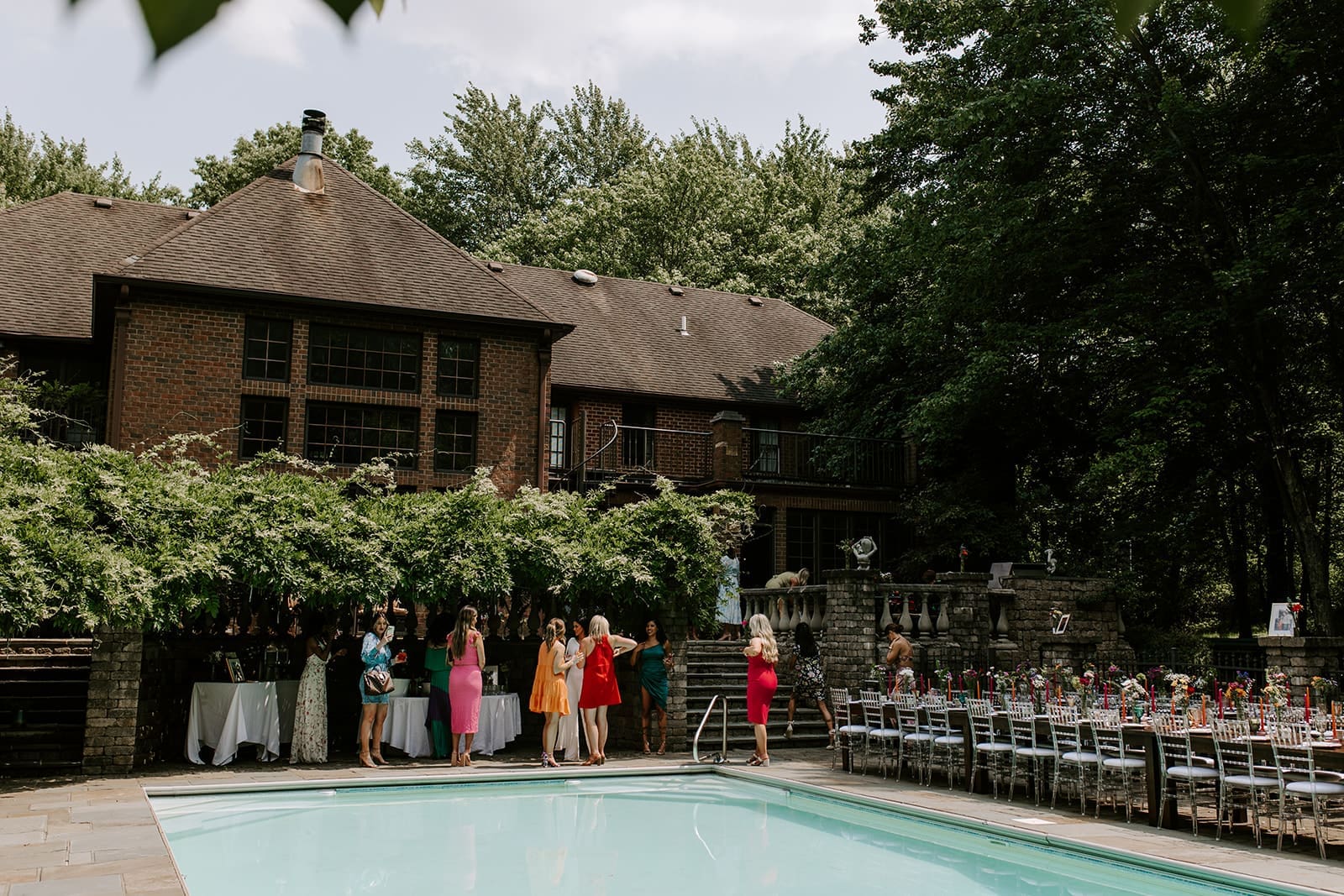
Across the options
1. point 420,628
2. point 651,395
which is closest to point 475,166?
point 651,395

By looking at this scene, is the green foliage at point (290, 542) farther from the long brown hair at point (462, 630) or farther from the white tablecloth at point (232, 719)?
the white tablecloth at point (232, 719)

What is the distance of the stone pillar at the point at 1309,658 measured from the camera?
46.9ft

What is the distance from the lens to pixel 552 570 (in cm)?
1591

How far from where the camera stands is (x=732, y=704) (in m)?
18.7

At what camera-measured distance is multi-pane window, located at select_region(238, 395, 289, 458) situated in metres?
22.2

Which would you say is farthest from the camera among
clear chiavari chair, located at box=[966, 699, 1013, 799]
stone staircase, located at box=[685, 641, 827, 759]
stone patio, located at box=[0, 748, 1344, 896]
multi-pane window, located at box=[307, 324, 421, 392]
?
multi-pane window, located at box=[307, 324, 421, 392]

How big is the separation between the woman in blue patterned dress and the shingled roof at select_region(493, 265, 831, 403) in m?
12.9

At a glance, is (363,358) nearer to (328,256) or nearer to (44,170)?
(328,256)

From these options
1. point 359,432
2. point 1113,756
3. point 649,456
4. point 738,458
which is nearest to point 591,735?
point 1113,756

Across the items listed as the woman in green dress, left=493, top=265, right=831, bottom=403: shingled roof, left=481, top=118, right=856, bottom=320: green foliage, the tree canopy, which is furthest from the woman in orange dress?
left=481, top=118, right=856, bottom=320: green foliage

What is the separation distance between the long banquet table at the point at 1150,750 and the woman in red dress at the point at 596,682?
12.4ft

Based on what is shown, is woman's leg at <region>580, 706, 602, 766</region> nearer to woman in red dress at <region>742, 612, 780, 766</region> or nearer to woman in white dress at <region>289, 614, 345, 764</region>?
woman in red dress at <region>742, 612, 780, 766</region>

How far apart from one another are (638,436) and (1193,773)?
60.8 feet

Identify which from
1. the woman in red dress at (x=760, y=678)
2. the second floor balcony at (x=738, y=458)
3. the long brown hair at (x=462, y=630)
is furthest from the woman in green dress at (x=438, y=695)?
the second floor balcony at (x=738, y=458)
